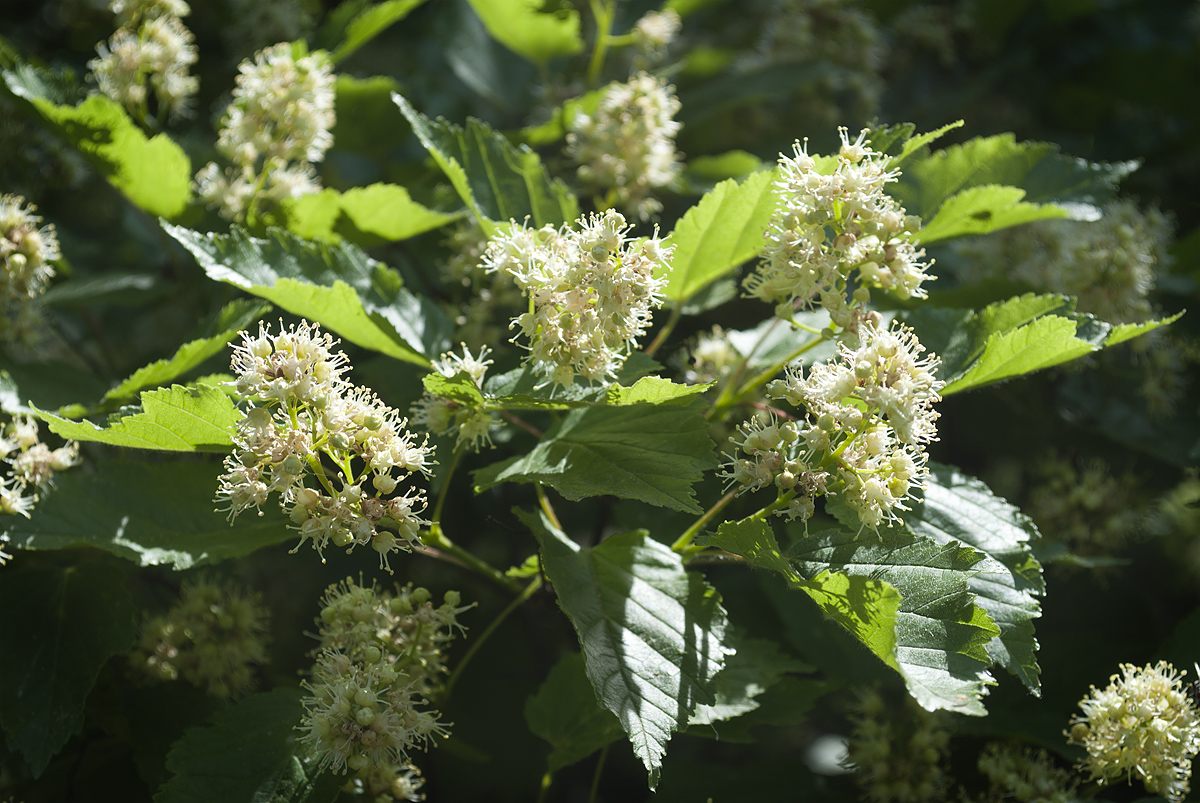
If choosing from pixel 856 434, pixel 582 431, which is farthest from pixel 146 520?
pixel 856 434

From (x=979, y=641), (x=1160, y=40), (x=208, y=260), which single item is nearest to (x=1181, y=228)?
(x=1160, y=40)

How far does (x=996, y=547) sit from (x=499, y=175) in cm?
118

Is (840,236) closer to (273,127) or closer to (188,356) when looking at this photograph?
(188,356)

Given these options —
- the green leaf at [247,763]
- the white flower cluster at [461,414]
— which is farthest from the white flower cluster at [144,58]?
the green leaf at [247,763]

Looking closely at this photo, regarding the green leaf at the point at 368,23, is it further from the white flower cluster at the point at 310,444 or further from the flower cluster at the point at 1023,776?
the flower cluster at the point at 1023,776

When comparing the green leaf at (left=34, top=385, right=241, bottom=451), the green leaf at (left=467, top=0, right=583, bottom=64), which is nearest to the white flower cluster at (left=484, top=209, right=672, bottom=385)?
the green leaf at (left=34, top=385, right=241, bottom=451)

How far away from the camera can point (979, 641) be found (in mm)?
1221

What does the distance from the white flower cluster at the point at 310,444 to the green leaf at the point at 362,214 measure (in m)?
0.62

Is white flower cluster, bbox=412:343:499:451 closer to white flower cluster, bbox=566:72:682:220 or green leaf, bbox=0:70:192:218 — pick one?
white flower cluster, bbox=566:72:682:220

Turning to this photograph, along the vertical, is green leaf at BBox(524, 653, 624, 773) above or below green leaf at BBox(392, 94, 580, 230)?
below

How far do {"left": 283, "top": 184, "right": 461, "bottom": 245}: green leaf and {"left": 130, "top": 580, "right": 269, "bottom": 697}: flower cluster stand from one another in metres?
0.86

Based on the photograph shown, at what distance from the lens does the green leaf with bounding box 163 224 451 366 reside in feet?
4.70

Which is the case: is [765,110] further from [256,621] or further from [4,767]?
[4,767]

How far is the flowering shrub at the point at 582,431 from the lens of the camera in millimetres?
1346
